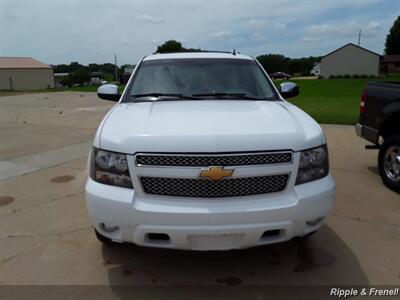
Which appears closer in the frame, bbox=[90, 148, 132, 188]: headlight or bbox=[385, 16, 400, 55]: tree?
bbox=[90, 148, 132, 188]: headlight

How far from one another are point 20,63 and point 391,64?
8569cm

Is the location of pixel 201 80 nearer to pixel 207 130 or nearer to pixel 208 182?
pixel 207 130

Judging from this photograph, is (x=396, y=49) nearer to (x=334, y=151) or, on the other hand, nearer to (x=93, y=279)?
(x=334, y=151)

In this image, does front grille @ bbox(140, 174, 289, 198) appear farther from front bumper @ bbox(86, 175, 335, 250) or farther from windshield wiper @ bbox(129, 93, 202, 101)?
windshield wiper @ bbox(129, 93, 202, 101)

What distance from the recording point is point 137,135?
274 centimetres

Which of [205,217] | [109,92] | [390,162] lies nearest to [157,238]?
[205,217]

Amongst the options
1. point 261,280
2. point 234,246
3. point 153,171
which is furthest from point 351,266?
point 153,171

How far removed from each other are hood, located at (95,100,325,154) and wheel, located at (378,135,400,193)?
2403 millimetres

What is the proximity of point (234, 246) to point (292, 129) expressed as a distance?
0.95 metres

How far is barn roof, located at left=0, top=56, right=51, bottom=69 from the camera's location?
78.7 meters

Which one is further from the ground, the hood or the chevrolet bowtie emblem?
the hood

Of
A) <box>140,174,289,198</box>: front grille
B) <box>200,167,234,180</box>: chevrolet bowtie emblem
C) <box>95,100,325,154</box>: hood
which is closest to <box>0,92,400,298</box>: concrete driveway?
<box>140,174,289,198</box>: front grille

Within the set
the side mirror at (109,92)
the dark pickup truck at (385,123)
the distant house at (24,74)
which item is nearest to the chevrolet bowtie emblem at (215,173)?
the side mirror at (109,92)

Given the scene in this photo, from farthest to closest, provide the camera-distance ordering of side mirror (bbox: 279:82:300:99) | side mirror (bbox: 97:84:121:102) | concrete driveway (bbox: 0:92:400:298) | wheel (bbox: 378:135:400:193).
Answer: wheel (bbox: 378:135:400:193), side mirror (bbox: 97:84:121:102), side mirror (bbox: 279:82:300:99), concrete driveway (bbox: 0:92:400:298)
